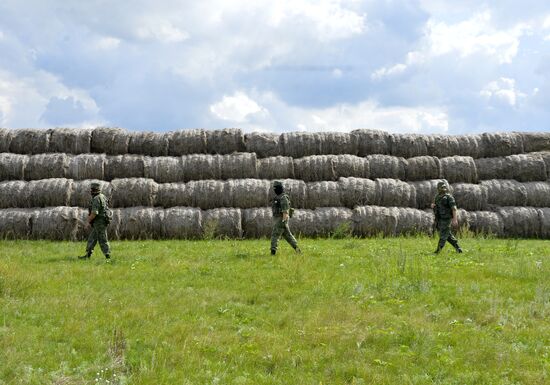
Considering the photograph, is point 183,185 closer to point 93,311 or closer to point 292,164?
point 292,164

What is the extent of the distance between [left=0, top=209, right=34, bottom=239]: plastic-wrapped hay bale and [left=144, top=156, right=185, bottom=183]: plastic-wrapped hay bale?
5.27m

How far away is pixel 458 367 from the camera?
8.59 meters

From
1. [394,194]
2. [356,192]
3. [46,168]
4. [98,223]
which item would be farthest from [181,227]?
[394,194]

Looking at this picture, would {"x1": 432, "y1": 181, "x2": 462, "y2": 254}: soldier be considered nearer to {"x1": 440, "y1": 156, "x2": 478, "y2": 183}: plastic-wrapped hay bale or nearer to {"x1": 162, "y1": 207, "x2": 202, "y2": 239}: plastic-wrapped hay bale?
{"x1": 440, "y1": 156, "x2": 478, "y2": 183}: plastic-wrapped hay bale

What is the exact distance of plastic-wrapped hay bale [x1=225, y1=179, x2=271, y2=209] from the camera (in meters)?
24.8

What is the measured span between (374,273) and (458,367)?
20.3 feet

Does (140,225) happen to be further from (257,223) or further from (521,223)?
(521,223)

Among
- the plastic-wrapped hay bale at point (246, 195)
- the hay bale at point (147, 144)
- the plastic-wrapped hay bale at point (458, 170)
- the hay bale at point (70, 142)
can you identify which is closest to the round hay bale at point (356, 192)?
the plastic-wrapped hay bale at point (246, 195)

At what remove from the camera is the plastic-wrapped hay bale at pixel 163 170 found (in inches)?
1000

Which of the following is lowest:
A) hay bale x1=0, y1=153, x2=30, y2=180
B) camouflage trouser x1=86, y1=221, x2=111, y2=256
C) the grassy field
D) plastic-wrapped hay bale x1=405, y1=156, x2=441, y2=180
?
the grassy field

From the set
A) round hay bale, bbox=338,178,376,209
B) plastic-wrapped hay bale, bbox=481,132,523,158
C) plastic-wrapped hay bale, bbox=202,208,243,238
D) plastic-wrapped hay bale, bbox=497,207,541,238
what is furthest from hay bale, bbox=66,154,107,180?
plastic-wrapped hay bale, bbox=481,132,523,158

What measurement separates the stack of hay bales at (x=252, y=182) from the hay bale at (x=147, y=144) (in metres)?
0.05

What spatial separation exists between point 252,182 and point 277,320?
14.6m

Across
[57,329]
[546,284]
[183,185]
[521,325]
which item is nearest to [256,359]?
[57,329]
